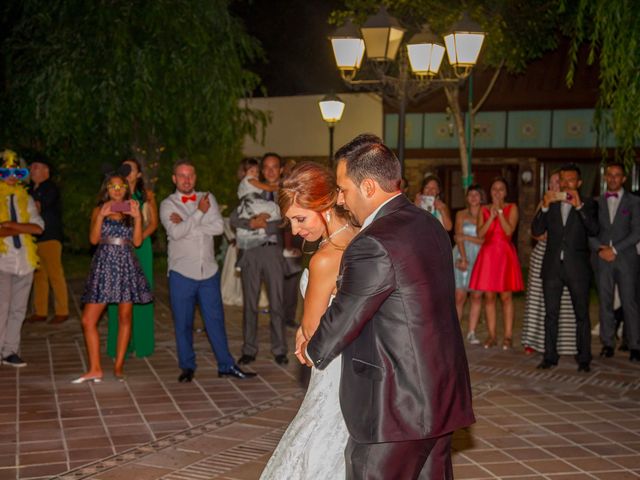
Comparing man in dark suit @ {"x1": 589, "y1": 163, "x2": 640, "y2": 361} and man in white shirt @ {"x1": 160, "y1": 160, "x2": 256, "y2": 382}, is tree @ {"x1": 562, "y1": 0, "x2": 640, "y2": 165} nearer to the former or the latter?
man in dark suit @ {"x1": 589, "y1": 163, "x2": 640, "y2": 361}

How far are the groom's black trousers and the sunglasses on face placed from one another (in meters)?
6.47

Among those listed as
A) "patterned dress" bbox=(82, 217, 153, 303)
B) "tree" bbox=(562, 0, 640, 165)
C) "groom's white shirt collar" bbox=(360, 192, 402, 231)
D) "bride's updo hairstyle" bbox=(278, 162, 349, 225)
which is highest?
"tree" bbox=(562, 0, 640, 165)

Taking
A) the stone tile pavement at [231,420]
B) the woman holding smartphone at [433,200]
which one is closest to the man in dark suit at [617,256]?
the stone tile pavement at [231,420]

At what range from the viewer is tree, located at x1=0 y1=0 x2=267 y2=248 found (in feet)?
49.6

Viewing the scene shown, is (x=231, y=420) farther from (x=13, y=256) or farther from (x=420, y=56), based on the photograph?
(x=420, y=56)

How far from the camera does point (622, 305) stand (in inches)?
376

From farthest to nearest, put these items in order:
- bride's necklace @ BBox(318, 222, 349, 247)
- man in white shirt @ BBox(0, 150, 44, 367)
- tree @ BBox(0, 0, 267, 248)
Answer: tree @ BBox(0, 0, 267, 248), man in white shirt @ BBox(0, 150, 44, 367), bride's necklace @ BBox(318, 222, 349, 247)

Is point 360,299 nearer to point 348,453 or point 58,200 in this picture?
point 348,453

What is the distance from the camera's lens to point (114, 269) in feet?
26.6

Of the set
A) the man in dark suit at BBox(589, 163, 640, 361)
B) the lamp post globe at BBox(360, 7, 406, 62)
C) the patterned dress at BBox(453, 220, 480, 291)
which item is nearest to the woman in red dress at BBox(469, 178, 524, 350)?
the patterned dress at BBox(453, 220, 480, 291)

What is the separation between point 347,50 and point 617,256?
3.81 m

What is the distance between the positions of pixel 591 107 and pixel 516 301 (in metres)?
8.67

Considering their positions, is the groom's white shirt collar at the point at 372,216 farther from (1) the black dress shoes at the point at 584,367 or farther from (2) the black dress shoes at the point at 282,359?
(1) the black dress shoes at the point at 584,367

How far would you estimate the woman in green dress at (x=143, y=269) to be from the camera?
8.77 meters
